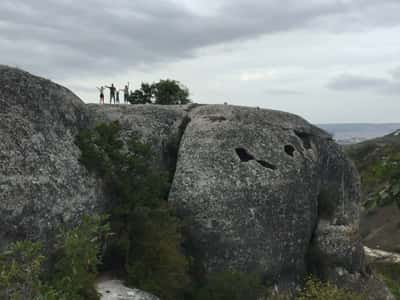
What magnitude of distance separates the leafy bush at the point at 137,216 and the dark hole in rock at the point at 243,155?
4.60 meters

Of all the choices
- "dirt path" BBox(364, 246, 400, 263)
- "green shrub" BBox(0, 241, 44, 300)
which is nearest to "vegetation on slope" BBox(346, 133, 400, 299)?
"dirt path" BBox(364, 246, 400, 263)

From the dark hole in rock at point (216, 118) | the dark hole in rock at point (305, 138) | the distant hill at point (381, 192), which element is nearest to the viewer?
the distant hill at point (381, 192)

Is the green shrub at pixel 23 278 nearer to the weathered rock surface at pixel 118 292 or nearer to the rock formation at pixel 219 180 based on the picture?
the rock formation at pixel 219 180

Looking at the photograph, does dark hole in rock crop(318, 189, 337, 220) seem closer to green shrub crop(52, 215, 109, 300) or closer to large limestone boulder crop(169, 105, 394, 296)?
large limestone boulder crop(169, 105, 394, 296)

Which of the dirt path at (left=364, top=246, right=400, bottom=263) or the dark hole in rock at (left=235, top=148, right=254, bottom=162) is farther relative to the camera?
the dirt path at (left=364, top=246, right=400, bottom=263)

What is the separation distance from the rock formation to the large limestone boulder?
2.0 inches

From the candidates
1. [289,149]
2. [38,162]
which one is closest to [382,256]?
[289,149]

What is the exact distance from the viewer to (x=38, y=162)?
64.6 feet

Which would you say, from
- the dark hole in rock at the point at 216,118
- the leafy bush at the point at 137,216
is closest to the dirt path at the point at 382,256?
the dark hole in rock at the point at 216,118

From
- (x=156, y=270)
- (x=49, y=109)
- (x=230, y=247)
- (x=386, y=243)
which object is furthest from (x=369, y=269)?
(x=386, y=243)

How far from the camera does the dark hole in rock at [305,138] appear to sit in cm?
3002

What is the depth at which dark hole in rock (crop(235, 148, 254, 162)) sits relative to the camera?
26.8 meters

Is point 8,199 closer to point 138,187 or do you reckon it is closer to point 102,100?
point 138,187

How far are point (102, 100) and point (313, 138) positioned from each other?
41.3ft
